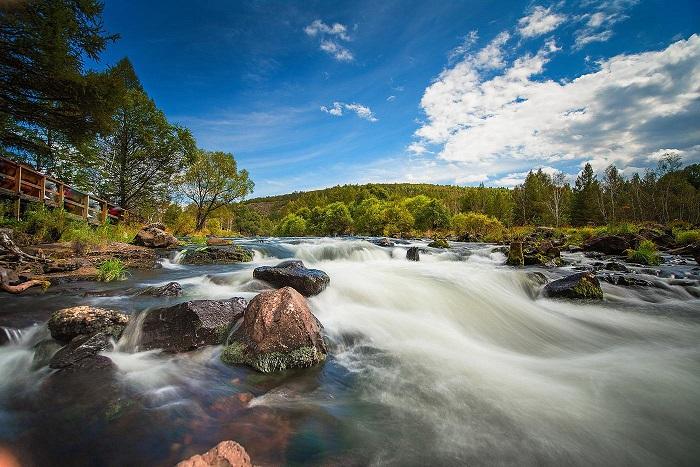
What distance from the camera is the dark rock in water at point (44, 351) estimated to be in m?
4.16

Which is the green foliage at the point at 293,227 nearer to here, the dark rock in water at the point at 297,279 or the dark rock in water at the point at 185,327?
the dark rock in water at the point at 297,279

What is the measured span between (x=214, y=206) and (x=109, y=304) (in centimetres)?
3748

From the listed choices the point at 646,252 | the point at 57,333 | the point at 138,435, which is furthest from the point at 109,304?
the point at 646,252

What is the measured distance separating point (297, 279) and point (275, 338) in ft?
10.8

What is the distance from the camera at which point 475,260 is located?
17391 mm

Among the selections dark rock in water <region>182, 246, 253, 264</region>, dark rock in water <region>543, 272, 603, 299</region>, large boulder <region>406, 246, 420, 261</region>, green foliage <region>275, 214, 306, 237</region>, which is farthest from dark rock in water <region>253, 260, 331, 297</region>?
green foliage <region>275, 214, 306, 237</region>

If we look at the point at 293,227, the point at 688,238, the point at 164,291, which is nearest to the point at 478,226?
the point at 688,238

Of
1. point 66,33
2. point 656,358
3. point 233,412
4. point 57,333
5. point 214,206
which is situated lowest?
point 656,358

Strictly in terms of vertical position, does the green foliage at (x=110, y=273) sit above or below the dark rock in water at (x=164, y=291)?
above

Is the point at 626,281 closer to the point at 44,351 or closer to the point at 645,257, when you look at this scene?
the point at 645,257

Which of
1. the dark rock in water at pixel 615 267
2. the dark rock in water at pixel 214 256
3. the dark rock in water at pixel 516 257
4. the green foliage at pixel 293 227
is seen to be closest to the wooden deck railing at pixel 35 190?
the dark rock in water at pixel 214 256

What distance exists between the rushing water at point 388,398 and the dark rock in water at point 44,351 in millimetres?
85

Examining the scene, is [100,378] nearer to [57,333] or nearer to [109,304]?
[57,333]

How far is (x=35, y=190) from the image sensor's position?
14523mm
